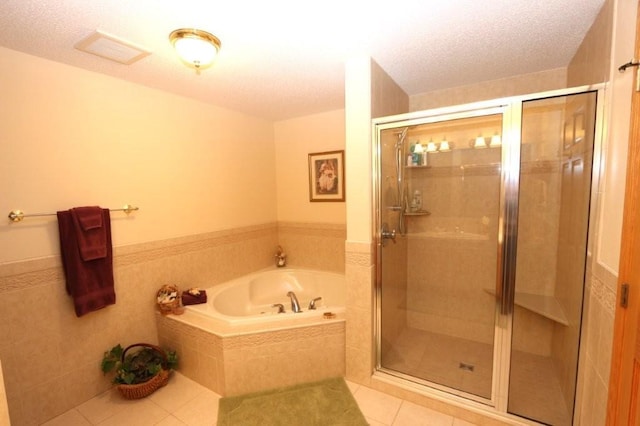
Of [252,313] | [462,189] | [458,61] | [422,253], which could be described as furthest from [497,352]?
[252,313]

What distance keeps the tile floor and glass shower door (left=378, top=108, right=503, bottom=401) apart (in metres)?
0.21

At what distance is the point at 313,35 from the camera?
1584 millimetres

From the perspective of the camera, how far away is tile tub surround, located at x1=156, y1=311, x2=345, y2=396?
1942mm

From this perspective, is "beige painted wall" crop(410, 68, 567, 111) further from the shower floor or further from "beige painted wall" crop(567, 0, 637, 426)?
the shower floor

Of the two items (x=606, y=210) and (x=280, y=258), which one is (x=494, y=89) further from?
(x=280, y=258)

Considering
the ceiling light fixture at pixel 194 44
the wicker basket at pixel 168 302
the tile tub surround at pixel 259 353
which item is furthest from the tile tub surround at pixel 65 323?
the ceiling light fixture at pixel 194 44

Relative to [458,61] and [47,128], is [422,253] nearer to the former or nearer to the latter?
[458,61]

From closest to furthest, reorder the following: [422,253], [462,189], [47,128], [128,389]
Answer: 1. [47,128]
2. [128,389]
3. [462,189]
4. [422,253]

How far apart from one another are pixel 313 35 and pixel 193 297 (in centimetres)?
219

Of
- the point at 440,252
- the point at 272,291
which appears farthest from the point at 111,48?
the point at 440,252

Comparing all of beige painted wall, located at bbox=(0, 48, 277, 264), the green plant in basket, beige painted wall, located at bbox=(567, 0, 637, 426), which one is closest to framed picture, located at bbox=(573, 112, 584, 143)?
beige painted wall, located at bbox=(567, 0, 637, 426)

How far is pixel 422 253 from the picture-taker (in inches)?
104

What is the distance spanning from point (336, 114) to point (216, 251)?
1.92m

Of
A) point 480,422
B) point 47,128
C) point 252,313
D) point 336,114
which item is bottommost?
point 480,422
